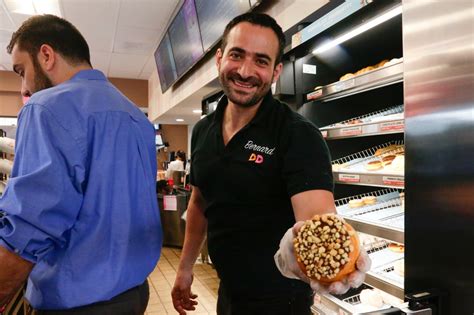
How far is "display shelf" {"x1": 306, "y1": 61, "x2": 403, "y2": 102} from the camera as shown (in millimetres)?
1541

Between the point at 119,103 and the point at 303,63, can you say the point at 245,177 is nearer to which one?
the point at 119,103

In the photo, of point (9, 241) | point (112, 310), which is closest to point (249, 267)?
point (112, 310)

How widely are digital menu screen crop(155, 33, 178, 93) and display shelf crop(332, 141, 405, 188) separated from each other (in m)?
3.77

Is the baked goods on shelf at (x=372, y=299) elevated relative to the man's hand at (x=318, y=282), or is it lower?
lower

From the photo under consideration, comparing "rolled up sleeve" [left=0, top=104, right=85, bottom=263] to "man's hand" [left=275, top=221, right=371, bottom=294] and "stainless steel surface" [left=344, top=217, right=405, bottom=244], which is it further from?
"stainless steel surface" [left=344, top=217, right=405, bottom=244]

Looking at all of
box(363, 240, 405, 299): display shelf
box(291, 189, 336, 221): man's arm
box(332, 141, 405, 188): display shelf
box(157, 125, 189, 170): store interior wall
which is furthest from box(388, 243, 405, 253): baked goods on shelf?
box(157, 125, 189, 170): store interior wall

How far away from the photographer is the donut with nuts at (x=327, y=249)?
761mm

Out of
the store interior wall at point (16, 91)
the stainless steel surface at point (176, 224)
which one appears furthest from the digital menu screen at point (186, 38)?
the store interior wall at point (16, 91)

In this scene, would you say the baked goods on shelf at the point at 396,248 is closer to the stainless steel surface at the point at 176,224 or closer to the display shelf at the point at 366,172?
the display shelf at the point at 366,172

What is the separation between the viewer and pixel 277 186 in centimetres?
117

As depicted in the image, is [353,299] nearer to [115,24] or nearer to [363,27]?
[363,27]

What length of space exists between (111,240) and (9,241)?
285 mm

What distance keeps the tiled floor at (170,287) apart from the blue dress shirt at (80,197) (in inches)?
88.4

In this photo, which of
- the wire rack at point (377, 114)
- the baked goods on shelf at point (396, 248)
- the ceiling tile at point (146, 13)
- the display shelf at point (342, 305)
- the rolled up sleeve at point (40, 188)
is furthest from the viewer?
the ceiling tile at point (146, 13)
